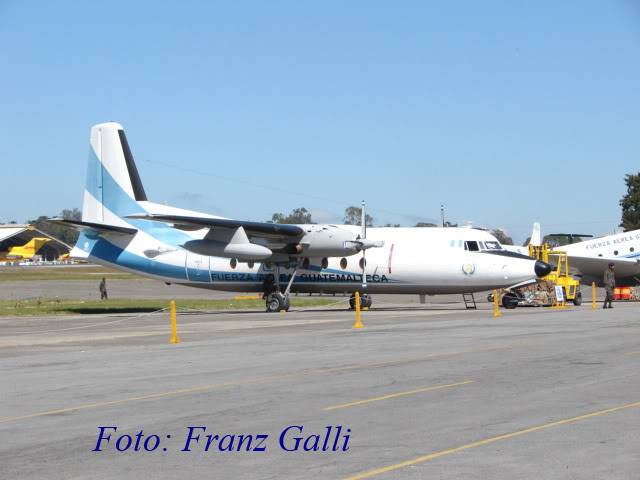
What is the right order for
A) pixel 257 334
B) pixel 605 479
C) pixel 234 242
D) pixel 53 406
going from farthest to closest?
pixel 234 242 → pixel 257 334 → pixel 53 406 → pixel 605 479

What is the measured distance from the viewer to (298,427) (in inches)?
389

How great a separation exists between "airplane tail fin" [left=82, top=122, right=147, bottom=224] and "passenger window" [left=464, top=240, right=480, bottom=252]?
45.7ft

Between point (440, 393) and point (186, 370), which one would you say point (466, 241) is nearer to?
point (186, 370)

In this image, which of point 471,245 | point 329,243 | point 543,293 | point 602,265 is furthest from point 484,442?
point 602,265

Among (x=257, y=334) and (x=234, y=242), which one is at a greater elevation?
(x=234, y=242)

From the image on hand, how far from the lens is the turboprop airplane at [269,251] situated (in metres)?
35.7

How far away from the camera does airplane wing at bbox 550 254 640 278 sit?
46.2m

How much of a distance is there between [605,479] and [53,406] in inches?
285

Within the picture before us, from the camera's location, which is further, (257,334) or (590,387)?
(257,334)

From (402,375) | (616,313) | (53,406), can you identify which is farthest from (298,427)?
(616,313)

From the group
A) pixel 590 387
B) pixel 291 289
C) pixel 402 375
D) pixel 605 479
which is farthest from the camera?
pixel 291 289

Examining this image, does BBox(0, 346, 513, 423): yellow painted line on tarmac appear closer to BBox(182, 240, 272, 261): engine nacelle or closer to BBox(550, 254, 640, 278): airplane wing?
BBox(182, 240, 272, 261): engine nacelle

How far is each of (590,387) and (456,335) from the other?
9614mm

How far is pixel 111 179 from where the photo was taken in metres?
40.0
